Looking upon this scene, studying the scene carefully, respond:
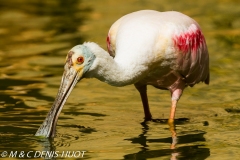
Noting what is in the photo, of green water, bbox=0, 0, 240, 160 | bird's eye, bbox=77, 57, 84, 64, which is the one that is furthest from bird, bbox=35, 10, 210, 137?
green water, bbox=0, 0, 240, 160

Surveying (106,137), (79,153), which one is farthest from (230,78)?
(79,153)

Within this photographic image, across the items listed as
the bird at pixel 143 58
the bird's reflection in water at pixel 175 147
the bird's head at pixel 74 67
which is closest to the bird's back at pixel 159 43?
the bird at pixel 143 58

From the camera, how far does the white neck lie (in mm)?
8766

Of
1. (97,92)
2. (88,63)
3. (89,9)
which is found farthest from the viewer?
(89,9)

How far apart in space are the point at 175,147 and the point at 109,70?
123cm

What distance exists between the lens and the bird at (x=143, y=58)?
28.8 feet

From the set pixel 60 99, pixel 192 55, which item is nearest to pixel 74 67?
pixel 60 99

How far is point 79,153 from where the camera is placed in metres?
8.88

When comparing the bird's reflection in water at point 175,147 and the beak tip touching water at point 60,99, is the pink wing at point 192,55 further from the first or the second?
the beak tip touching water at point 60,99

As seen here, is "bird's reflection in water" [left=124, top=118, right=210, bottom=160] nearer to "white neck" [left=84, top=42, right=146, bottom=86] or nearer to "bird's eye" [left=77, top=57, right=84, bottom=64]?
"white neck" [left=84, top=42, right=146, bottom=86]

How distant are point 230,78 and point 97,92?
2277 mm

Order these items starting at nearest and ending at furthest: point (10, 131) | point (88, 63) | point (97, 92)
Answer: point (88, 63)
point (10, 131)
point (97, 92)

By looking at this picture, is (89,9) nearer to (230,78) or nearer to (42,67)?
(42,67)

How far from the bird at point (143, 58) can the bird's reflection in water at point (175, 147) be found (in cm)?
54
